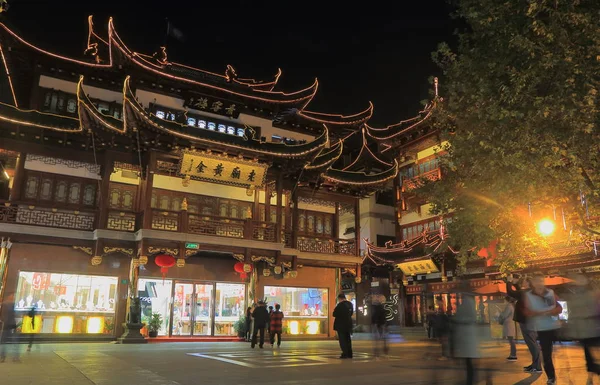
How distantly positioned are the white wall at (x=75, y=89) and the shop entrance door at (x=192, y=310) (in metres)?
7.92

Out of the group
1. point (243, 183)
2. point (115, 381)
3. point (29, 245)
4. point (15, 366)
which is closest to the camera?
point (115, 381)

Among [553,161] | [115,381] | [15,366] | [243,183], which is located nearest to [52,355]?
[15,366]

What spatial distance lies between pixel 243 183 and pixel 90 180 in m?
5.75

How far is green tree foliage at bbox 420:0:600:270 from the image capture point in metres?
8.58

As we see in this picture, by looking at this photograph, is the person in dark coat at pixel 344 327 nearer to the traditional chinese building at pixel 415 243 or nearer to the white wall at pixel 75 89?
the white wall at pixel 75 89

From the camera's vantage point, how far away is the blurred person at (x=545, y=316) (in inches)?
286

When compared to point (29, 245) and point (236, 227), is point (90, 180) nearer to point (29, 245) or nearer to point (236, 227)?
point (29, 245)

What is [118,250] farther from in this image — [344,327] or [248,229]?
[344,327]

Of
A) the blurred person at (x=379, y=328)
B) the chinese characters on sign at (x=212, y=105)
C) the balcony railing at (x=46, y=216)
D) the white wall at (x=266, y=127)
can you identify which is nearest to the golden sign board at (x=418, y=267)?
the white wall at (x=266, y=127)

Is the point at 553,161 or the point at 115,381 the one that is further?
the point at 553,161

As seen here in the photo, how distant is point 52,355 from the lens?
441 inches

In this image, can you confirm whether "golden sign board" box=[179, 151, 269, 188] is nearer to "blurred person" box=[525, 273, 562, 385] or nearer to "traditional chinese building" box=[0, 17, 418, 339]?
"traditional chinese building" box=[0, 17, 418, 339]

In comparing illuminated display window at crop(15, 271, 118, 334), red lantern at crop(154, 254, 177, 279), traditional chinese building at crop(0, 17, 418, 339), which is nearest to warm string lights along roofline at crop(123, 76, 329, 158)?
traditional chinese building at crop(0, 17, 418, 339)

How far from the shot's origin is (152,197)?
18656 millimetres
